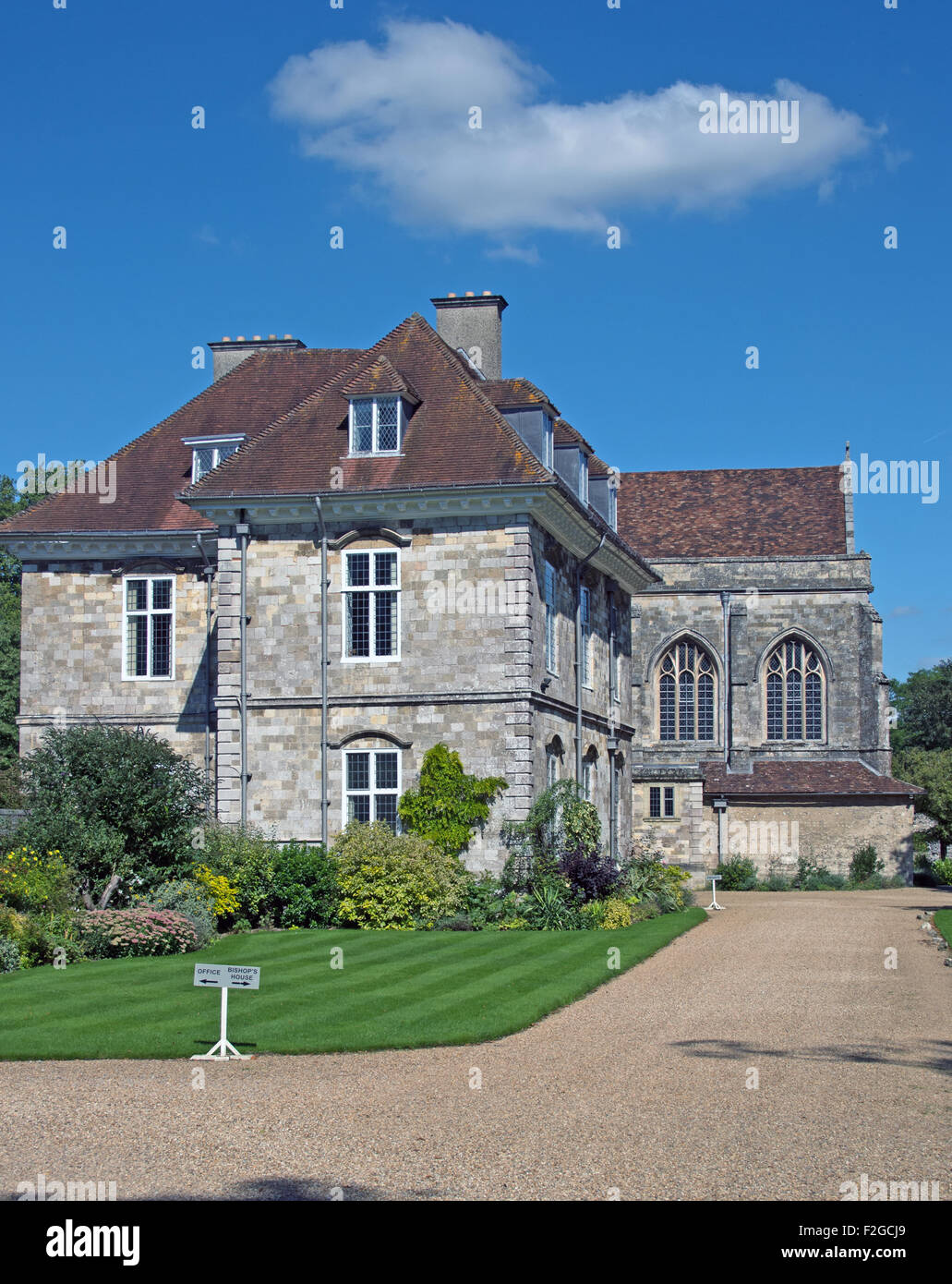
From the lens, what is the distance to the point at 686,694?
50688 millimetres

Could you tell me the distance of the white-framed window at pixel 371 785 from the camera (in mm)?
26969

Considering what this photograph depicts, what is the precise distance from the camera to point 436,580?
1069 inches

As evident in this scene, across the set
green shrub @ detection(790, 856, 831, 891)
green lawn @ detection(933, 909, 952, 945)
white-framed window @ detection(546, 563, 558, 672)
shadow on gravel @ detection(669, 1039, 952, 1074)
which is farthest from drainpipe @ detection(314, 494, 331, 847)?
green shrub @ detection(790, 856, 831, 891)

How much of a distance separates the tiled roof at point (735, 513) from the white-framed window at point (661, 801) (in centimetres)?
1364

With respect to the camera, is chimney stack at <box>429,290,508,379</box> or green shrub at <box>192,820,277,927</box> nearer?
green shrub at <box>192,820,277,927</box>

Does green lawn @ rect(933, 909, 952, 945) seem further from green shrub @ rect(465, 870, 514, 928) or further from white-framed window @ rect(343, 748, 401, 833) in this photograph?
white-framed window @ rect(343, 748, 401, 833)

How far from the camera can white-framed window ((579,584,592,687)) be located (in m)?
31.5

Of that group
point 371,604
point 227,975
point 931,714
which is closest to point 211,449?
point 371,604

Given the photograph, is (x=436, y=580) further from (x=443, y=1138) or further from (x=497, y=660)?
(x=443, y=1138)

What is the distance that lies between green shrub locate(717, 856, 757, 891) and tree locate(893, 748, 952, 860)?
927 cm

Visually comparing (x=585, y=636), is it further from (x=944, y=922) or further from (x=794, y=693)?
(x=794, y=693)

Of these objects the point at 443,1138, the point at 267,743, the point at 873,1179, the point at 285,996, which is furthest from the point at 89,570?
the point at 873,1179

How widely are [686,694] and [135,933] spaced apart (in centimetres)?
3259
